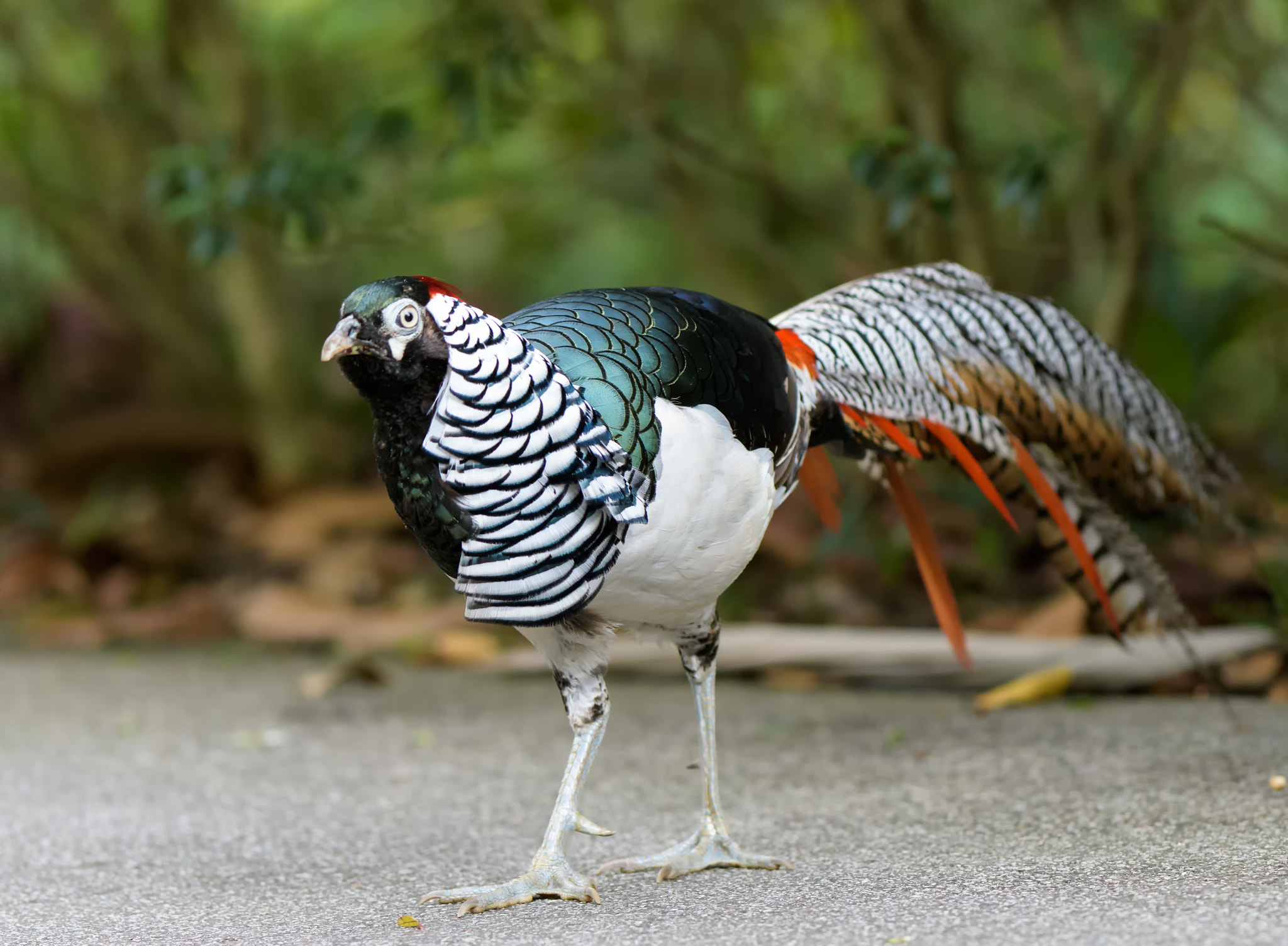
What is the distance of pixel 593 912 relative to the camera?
8.76 ft

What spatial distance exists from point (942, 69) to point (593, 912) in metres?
3.92

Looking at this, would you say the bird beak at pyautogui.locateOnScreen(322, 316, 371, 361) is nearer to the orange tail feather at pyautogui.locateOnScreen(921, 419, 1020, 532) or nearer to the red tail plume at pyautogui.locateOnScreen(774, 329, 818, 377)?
the red tail plume at pyautogui.locateOnScreen(774, 329, 818, 377)

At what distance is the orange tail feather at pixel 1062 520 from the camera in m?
3.23

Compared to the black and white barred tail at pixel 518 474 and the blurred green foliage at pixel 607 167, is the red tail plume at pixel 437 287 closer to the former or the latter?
the black and white barred tail at pixel 518 474

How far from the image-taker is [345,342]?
243 centimetres

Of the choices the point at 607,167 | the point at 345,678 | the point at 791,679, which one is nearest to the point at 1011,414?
the point at 791,679

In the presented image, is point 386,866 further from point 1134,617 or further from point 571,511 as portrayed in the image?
point 1134,617

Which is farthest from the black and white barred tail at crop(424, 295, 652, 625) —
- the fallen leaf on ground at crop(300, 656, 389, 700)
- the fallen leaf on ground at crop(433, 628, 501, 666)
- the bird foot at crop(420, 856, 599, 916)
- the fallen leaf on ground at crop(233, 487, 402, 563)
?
the fallen leaf on ground at crop(233, 487, 402, 563)

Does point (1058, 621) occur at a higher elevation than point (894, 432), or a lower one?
lower

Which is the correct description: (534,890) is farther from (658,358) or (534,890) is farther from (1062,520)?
(1062,520)

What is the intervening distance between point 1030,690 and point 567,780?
217 cm

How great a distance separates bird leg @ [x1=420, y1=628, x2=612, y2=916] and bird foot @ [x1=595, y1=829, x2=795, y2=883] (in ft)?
0.67

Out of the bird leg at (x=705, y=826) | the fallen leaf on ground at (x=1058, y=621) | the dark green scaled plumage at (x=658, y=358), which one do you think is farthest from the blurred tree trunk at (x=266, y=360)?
the bird leg at (x=705, y=826)

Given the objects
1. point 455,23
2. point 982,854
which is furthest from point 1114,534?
point 455,23
